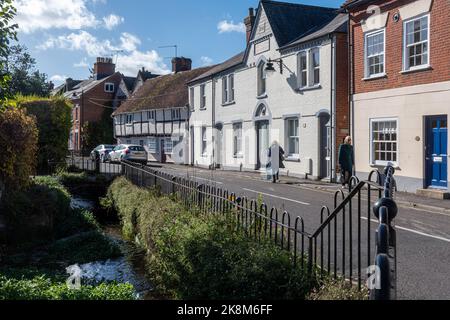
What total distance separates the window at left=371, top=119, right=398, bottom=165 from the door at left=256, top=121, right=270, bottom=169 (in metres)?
8.42

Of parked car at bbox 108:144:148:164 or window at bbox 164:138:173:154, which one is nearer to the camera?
parked car at bbox 108:144:148:164

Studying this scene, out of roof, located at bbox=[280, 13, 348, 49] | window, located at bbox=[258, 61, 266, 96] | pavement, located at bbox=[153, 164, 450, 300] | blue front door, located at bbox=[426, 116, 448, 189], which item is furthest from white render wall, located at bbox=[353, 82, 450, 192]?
window, located at bbox=[258, 61, 266, 96]

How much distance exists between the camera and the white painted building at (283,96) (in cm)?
2023

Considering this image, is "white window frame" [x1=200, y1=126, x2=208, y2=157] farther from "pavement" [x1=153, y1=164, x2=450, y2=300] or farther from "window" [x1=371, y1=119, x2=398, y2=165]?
"window" [x1=371, y1=119, x2=398, y2=165]

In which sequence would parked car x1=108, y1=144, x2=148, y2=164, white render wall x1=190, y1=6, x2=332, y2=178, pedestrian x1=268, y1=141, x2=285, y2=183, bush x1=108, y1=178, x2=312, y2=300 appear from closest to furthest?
bush x1=108, y1=178, x2=312, y2=300 < pedestrian x1=268, y1=141, x2=285, y2=183 < white render wall x1=190, y1=6, x2=332, y2=178 < parked car x1=108, y1=144, x2=148, y2=164

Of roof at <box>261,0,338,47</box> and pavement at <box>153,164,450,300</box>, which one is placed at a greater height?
roof at <box>261,0,338,47</box>

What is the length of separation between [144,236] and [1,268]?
9.13 feet

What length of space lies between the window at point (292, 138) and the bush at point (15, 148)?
13.6 meters

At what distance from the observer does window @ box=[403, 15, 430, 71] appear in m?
15.5

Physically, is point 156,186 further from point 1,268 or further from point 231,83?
point 231,83

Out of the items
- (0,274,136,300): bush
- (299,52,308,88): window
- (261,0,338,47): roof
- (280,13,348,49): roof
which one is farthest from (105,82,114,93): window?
(0,274,136,300): bush

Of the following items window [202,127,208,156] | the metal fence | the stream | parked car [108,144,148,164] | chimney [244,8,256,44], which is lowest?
the stream

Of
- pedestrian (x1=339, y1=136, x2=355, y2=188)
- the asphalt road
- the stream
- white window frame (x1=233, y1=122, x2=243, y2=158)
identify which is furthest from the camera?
white window frame (x1=233, y1=122, x2=243, y2=158)
